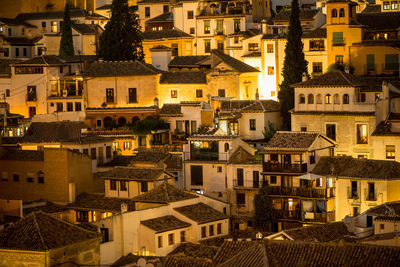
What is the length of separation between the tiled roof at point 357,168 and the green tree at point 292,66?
374 inches

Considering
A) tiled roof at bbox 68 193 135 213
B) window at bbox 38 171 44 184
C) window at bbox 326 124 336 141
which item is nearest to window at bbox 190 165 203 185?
tiled roof at bbox 68 193 135 213

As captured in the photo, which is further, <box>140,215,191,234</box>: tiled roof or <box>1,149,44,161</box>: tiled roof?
<box>1,149,44,161</box>: tiled roof

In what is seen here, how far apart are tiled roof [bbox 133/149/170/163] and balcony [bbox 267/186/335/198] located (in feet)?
23.2

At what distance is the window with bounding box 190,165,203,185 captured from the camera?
58.1 meters

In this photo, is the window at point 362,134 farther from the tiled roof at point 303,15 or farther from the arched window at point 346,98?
the tiled roof at point 303,15

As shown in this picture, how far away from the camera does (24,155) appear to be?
194 feet

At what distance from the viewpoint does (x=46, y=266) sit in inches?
1608

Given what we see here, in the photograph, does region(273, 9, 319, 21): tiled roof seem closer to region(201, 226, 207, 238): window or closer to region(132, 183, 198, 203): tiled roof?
region(132, 183, 198, 203): tiled roof

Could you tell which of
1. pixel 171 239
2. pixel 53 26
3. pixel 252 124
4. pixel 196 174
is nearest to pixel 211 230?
pixel 171 239

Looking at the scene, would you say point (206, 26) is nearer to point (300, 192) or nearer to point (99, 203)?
point (99, 203)

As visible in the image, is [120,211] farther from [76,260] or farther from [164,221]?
[76,260]

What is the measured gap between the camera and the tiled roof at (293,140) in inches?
2147

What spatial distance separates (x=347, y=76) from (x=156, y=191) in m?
13.0

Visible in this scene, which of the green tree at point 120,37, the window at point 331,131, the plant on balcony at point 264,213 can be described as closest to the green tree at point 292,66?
the window at point 331,131
